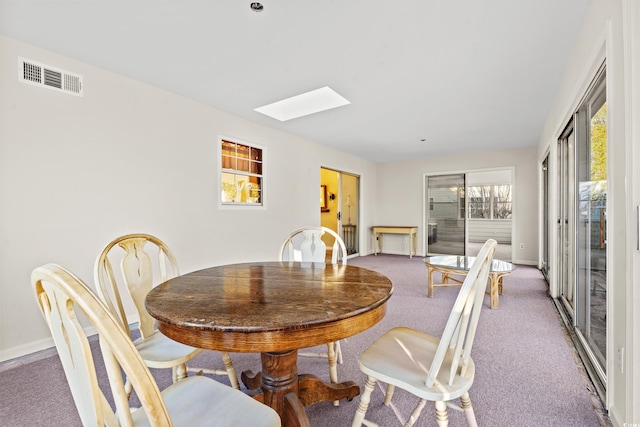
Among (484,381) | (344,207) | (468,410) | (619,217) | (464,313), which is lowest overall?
(484,381)

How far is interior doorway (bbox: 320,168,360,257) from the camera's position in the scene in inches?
267

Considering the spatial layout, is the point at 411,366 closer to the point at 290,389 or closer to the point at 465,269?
the point at 290,389

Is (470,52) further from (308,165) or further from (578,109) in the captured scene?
(308,165)

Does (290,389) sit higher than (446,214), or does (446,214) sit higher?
(446,214)

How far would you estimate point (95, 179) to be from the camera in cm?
254

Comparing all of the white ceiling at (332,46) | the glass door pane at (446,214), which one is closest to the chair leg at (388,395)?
the white ceiling at (332,46)

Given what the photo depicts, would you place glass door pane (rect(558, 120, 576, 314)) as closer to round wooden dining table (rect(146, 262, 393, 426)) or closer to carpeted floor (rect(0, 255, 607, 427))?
carpeted floor (rect(0, 255, 607, 427))

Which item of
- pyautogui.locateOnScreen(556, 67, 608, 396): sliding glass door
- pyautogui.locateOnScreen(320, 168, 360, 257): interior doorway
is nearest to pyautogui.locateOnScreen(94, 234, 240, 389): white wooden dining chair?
pyautogui.locateOnScreen(556, 67, 608, 396): sliding glass door

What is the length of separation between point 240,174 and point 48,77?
6.74ft

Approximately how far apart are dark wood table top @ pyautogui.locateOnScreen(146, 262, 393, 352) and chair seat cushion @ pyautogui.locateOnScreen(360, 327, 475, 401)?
9.4 inches

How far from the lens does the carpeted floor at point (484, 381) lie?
1.46 metres

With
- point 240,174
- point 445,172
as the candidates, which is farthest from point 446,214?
point 240,174

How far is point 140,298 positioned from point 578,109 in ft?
11.7

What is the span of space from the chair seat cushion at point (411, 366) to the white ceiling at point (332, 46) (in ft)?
6.50
